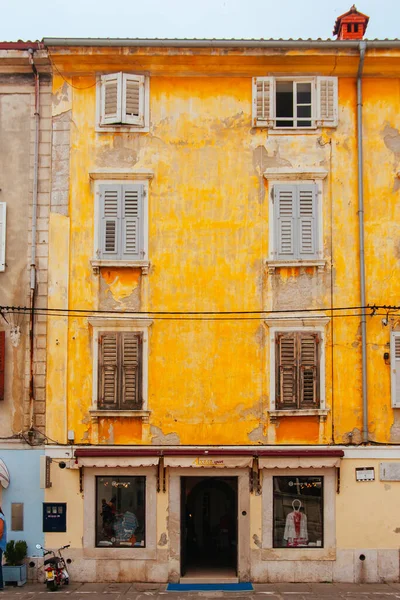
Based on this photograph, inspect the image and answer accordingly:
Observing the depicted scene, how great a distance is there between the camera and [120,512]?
784 inches

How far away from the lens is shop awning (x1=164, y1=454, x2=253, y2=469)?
1953 cm

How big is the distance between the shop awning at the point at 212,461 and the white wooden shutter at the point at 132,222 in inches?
199

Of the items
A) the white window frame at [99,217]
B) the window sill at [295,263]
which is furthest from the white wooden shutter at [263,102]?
the window sill at [295,263]

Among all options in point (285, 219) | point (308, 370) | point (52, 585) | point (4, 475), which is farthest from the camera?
point (285, 219)

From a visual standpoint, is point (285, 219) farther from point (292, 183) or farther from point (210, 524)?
point (210, 524)

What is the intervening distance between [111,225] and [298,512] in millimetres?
8465

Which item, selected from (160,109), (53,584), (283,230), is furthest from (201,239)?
(53,584)

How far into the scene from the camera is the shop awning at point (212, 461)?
19531mm

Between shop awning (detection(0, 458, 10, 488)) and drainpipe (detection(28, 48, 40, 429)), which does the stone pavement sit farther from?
drainpipe (detection(28, 48, 40, 429))

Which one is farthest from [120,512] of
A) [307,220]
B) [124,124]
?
[124,124]

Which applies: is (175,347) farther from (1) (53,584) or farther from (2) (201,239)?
(1) (53,584)

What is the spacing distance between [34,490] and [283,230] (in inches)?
350

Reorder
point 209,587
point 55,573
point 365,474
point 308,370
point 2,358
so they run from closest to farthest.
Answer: point 55,573, point 209,587, point 365,474, point 308,370, point 2,358

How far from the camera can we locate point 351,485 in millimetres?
19719
